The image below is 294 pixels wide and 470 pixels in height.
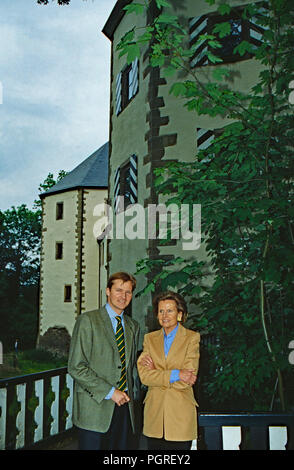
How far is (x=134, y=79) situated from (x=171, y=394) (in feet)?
29.6

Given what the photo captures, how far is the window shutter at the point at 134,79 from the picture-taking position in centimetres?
1043

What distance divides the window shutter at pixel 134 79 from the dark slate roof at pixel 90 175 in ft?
46.7

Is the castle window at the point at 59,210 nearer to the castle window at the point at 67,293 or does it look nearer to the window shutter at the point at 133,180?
the castle window at the point at 67,293

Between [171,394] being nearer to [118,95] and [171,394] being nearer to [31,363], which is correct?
[118,95]

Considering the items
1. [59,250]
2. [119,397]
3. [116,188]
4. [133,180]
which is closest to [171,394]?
[119,397]

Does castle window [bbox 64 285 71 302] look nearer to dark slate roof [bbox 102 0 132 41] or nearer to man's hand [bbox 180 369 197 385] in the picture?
dark slate roof [bbox 102 0 132 41]

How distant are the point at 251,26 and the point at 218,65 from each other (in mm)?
992

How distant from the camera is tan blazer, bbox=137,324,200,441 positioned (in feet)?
9.66

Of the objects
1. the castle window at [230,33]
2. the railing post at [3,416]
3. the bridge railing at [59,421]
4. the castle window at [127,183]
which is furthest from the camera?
the castle window at [127,183]

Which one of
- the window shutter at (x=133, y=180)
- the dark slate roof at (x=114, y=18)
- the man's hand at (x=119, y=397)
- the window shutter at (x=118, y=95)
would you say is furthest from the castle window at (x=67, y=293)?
the man's hand at (x=119, y=397)

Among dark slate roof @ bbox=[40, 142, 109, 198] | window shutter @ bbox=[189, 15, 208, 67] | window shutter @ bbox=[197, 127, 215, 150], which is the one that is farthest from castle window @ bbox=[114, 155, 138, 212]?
dark slate roof @ bbox=[40, 142, 109, 198]

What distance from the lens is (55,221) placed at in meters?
26.4
